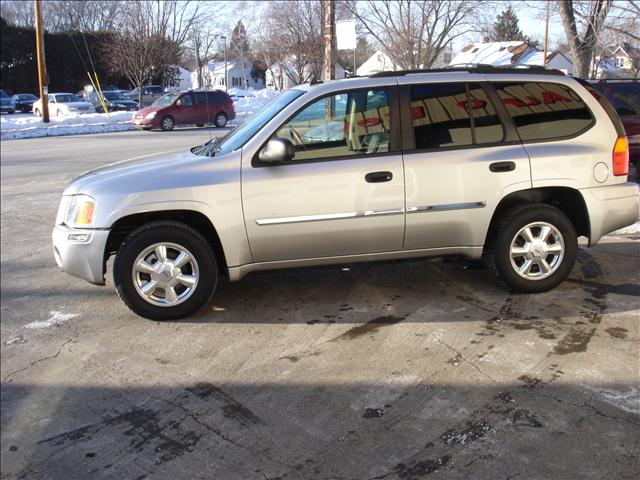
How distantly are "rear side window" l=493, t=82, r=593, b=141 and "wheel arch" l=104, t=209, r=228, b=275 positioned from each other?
2.56 m

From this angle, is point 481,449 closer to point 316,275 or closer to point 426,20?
point 316,275

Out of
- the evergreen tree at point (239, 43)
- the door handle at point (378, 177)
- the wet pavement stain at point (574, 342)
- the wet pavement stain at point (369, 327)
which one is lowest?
the wet pavement stain at point (574, 342)

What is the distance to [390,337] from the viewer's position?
440cm

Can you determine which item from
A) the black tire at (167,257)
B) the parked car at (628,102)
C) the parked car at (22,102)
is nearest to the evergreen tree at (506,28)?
the parked car at (628,102)

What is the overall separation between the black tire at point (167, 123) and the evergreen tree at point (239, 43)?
2286 cm

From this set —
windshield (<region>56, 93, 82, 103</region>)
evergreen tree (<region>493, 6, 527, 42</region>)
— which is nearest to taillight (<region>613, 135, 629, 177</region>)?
evergreen tree (<region>493, 6, 527, 42</region>)

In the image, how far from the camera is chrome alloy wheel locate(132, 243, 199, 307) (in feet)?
15.5

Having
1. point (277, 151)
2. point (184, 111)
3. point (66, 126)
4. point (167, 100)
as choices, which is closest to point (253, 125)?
point (277, 151)

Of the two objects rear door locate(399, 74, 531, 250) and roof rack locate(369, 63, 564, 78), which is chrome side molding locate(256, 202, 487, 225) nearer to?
rear door locate(399, 74, 531, 250)

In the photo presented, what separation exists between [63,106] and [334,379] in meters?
36.1

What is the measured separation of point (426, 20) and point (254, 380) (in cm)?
2359

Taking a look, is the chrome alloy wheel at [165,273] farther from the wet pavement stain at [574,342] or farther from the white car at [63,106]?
the white car at [63,106]

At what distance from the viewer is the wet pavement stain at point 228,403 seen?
11.1ft

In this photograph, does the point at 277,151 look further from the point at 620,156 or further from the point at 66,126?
the point at 66,126
